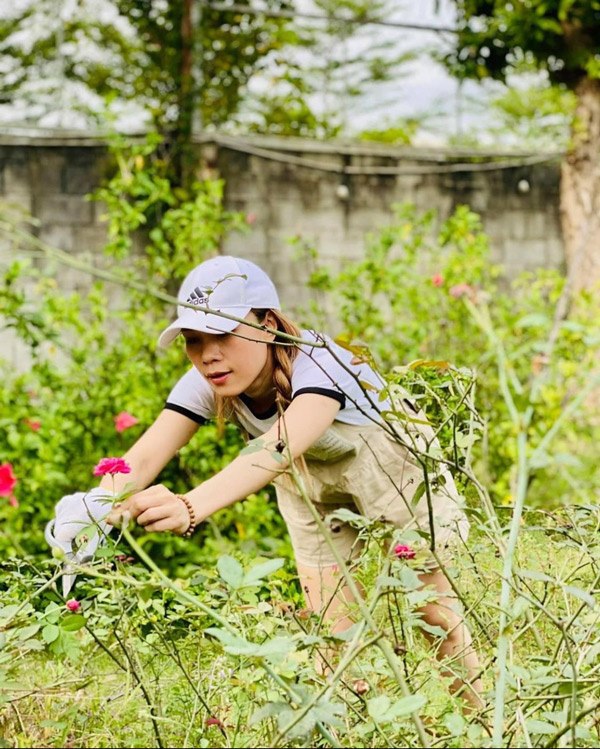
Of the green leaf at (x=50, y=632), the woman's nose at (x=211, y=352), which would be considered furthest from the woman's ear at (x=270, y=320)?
the green leaf at (x=50, y=632)

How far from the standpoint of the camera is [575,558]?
2.10m

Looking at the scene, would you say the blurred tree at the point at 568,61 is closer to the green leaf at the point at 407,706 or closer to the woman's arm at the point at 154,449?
the woman's arm at the point at 154,449

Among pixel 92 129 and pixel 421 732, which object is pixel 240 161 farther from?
pixel 421 732

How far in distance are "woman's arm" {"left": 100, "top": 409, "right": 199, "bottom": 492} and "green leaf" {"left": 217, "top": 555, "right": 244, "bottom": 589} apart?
988 mm

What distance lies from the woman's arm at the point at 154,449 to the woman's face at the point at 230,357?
0.20 metres

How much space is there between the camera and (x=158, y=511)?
1.70 m

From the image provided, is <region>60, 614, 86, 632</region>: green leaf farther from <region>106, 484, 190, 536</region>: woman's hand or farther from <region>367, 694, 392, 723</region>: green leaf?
<region>367, 694, 392, 723</region>: green leaf

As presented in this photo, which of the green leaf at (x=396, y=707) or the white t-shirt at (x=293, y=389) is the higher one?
the white t-shirt at (x=293, y=389)

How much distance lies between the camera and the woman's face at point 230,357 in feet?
7.02

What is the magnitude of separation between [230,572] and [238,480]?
66 cm

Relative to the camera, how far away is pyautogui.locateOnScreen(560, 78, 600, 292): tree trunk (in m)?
6.57

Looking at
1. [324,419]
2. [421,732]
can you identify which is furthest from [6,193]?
[421,732]

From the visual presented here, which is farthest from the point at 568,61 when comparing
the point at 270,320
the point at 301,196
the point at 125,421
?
the point at 270,320

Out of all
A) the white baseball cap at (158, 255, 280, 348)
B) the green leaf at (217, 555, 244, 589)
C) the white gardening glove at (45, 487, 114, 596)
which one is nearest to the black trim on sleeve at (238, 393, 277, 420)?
the white baseball cap at (158, 255, 280, 348)
